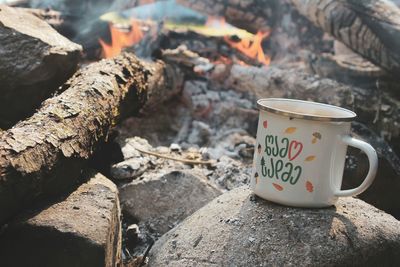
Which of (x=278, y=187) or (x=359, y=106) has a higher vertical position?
(x=278, y=187)

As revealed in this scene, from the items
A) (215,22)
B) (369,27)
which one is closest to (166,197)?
(369,27)

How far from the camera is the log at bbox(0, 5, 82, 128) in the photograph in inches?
76.2

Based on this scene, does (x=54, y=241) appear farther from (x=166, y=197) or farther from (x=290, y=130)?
(x=166, y=197)

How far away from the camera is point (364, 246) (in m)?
1.35

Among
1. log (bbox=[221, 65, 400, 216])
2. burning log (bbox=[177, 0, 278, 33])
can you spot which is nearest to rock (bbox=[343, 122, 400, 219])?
log (bbox=[221, 65, 400, 216])

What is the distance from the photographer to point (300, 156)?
1.33 metres

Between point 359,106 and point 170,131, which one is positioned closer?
point 359,106

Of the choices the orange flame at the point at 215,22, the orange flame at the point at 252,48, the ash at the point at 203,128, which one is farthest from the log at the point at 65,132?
the orange flame at the point at 215,22

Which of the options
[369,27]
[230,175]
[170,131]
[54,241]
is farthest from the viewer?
[170,131]

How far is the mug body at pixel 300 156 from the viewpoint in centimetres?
132

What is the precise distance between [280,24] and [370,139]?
2316 millimetres

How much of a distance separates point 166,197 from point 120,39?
7.60 ft

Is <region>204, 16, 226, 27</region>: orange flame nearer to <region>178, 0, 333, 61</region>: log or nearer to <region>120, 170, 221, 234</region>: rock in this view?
<region>178, 0, 333, 61</region>: log

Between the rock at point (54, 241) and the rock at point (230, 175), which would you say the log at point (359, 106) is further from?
the rock at point (54, 241)
